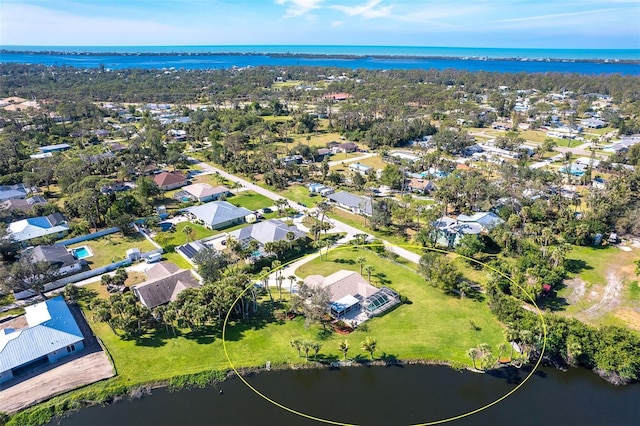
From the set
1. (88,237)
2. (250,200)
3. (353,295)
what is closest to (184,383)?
(353,295)

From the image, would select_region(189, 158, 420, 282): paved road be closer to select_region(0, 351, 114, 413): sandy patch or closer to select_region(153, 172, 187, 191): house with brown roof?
select_region(153, 172, 187, 191): house with brown roof

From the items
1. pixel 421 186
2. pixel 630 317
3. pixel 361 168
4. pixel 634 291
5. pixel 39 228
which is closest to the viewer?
pixel 630 317

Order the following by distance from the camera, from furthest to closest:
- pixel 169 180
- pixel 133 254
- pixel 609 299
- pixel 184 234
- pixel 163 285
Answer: pixel 169 180 → pixel 184 234 → pixel 133 254 → pixel 609 299 → pixel 163 285

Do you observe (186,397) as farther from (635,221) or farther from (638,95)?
(638,95)

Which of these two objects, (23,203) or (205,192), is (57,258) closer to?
(23,203)

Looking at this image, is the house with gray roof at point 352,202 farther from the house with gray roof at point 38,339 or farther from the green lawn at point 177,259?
the house with gray roof at point 38,339

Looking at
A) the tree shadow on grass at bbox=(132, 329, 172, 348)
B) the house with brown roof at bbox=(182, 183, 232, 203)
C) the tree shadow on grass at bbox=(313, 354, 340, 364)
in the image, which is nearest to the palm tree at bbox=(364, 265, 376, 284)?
the tree shadow on grass at bbox=(313, 354, 340, 364)
